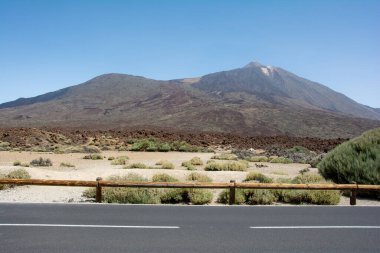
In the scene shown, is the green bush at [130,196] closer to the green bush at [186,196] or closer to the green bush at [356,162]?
the green bush at [186,196]

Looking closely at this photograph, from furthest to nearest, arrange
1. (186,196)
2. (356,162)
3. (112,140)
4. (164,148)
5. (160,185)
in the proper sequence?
(112,140) < (164,148) < (356,162) < (186,196) < (160,185)

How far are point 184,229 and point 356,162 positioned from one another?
8.65 metres

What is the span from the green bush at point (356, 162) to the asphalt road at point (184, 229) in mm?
3382

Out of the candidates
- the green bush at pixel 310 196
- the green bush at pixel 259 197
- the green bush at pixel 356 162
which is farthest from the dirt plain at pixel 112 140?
the green bush at pixel 259 197

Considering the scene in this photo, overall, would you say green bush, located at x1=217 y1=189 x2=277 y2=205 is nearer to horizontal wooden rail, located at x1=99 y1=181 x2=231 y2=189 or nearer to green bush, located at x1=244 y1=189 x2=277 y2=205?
green bush, located at x1=244 y1=189 x2=277 y2=205

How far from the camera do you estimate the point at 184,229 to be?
28.3ft

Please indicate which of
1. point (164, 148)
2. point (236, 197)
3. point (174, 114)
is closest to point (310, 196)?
point (236, 197)

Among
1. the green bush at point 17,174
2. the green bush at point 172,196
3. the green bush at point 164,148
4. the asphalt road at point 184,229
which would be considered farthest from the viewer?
the green bush at point 164,148

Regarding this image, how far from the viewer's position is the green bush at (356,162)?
14.7 meters

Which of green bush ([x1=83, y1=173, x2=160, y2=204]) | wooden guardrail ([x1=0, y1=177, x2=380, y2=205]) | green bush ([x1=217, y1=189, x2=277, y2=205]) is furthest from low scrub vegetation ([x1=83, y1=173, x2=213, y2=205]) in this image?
wooden guardrail ([x1=0, y1=177, x2=380, y2=205])

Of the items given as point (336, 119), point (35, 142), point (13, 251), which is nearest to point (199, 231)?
point (13, 251)

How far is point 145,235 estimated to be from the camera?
8.07 metres

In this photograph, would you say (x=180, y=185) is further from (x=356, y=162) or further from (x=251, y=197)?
(x=356, y=162)

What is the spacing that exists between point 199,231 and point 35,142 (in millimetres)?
48199
